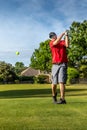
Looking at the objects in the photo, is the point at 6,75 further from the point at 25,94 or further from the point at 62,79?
the point at 62,79

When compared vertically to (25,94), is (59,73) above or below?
above

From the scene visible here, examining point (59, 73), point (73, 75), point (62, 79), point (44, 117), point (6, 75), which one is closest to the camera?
point (44, 117)

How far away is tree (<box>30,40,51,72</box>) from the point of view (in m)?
132

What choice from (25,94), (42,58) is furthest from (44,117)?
(42,58)

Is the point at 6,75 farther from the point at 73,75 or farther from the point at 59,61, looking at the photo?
the point at 59,61

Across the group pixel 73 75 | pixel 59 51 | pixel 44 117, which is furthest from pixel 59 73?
pixel 73 75

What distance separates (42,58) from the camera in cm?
13275

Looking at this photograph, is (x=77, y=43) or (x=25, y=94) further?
(x=77, y=43)

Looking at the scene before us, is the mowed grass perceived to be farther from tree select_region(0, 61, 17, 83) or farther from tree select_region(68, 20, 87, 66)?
tree select_region(0, 61, 17, 83)

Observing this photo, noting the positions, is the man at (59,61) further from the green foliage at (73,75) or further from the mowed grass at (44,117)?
the green foliage at (73,75)

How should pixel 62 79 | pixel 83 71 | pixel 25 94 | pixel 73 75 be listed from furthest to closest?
pixel 83 71, pixel 73 75, pixel 25 94, pixel 62 79

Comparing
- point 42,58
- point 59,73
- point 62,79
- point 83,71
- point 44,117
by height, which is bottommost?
point 44,117

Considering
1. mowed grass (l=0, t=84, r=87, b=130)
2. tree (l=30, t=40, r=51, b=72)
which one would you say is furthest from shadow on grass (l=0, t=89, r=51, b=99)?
tree (l=30, t=40, r=51, b=72)

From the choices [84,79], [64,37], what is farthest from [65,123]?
[84,79]
